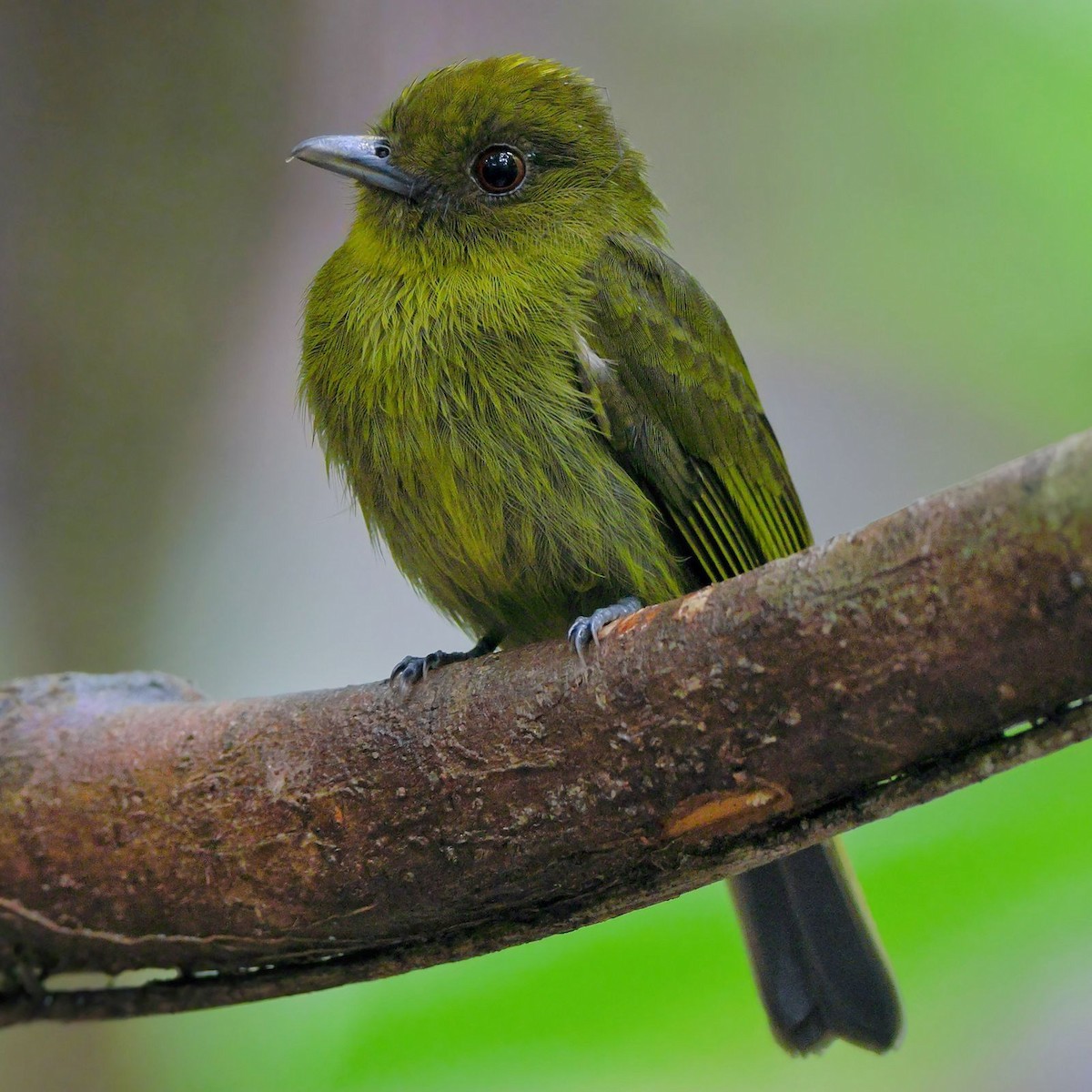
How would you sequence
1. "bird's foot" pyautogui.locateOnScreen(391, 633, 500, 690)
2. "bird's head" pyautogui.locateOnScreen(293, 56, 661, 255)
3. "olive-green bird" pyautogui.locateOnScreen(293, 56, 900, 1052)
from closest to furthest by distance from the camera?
"bird's foot" pyautogui.locateOnScreen(391, 633, 500, 690) < "olive-green bird" pyautogui.locateOnScreen(293, 56, 900, 1052) < "bird's head" pyautogui.locateOnScreen(293, 56, 661, 255)

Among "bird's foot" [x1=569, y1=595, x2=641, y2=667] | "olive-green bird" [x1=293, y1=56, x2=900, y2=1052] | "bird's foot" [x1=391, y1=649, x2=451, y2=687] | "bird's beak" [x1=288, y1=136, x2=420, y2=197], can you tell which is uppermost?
"bird's beak" [x1=288, y1=136, x2=420, y2=197]

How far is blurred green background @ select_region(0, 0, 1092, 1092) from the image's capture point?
8.91ft

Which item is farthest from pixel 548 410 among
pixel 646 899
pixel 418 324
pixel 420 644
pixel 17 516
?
pixel 17 516

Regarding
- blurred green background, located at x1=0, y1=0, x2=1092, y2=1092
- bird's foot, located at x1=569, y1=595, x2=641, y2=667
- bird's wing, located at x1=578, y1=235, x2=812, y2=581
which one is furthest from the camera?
blurred green background, located at x1=0, y1=0, x2=1092, y2=1092

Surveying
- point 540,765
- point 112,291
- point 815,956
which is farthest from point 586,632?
point 112,291

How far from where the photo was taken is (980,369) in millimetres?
3785

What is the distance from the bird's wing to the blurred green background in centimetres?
72

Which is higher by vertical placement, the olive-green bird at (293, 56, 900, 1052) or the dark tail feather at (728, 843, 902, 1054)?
the olive-green bird at (293, 56, 900, 1052)

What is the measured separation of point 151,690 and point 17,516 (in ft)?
5.06

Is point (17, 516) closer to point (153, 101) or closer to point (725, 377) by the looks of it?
point (153, 101)

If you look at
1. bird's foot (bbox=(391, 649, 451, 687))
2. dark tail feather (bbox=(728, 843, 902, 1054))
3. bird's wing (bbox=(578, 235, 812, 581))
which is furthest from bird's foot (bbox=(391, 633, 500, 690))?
dark tail feather (bbox=(728, 843, 902, 1054))

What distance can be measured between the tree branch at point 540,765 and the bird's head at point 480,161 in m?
0.96

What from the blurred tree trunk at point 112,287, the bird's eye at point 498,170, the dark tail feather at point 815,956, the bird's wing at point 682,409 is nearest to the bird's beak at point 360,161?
the bird's eye at point 498,170

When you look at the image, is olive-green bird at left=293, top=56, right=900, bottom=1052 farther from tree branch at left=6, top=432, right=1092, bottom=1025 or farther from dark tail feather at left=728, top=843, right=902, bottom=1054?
tree branch at left=6, top=432, right=1092, bottom=1025
